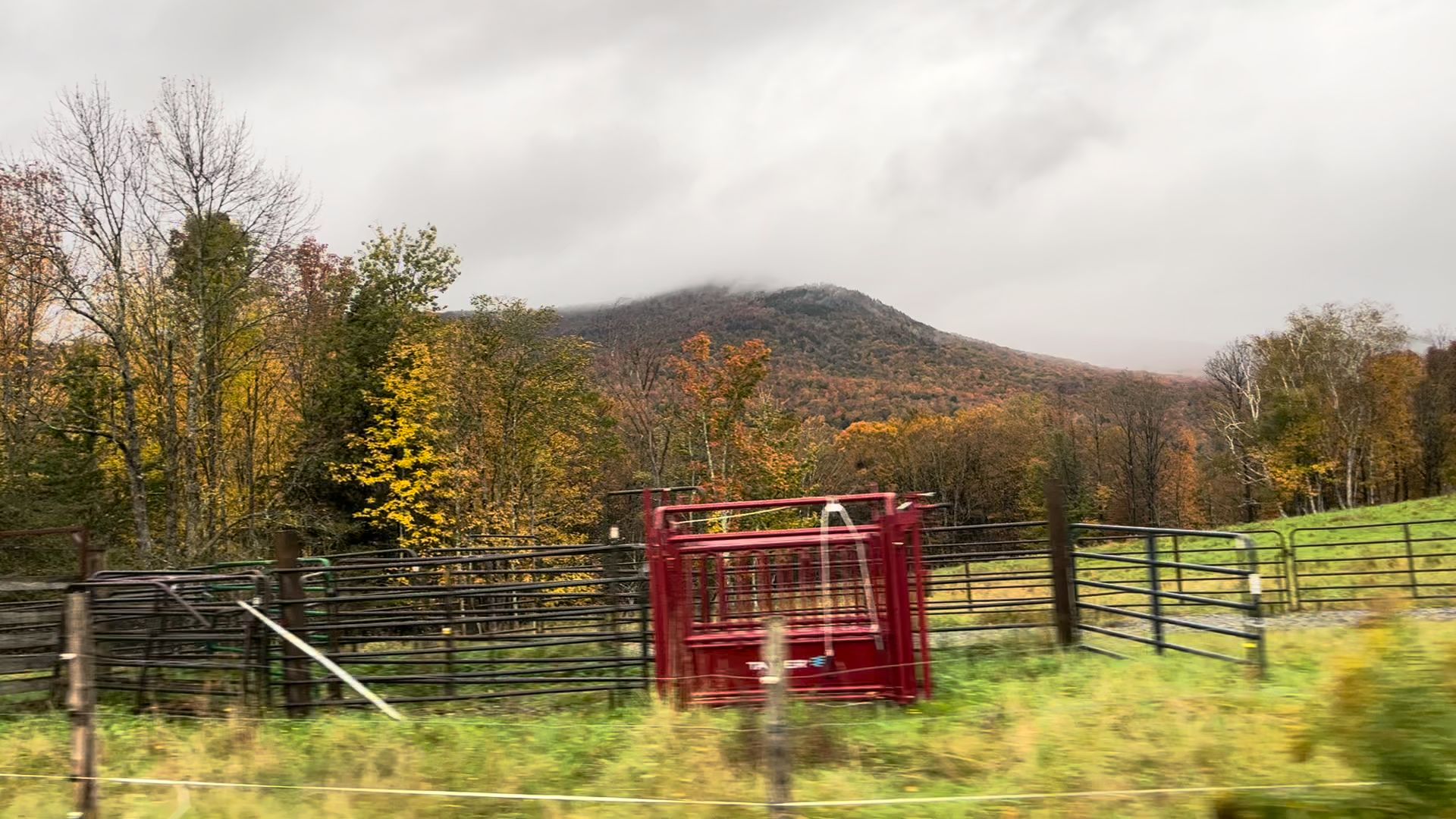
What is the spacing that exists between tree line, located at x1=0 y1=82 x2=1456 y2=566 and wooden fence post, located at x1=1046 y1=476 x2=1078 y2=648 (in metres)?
20.3

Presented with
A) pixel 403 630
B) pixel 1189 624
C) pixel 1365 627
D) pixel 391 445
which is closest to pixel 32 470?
pixel 391 445

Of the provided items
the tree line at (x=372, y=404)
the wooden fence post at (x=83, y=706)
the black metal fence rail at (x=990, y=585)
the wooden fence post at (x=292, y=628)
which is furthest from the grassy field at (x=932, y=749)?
the tree line at (x=372, y=404)

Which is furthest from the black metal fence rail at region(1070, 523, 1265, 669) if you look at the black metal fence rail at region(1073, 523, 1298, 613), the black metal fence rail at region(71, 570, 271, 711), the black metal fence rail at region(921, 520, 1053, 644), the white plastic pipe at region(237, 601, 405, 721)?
the black metal fence rail at region(71, 570, 271, 711)

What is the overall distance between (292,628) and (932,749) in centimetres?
616

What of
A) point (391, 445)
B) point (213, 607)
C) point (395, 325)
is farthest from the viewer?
point (395, 325)

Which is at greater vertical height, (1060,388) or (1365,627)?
(1060,388)

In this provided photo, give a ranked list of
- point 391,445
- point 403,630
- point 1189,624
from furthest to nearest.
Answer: point 391,445, point 403,630, point 1189,624

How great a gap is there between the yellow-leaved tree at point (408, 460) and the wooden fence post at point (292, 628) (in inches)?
849

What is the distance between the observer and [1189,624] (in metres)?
8.31

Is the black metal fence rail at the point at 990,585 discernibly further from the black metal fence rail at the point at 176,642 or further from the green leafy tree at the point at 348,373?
the green leafy tree at the point at 348,373

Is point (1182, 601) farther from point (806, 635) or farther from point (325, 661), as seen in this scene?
point (325, 661)

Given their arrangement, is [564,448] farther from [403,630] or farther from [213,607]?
[213,607]

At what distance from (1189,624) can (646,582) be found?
5145mm

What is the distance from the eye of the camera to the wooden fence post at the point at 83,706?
4.47 metres
